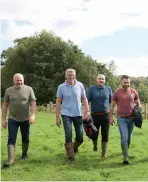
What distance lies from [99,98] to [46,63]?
125ft

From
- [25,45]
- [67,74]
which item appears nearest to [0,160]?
[67,74]

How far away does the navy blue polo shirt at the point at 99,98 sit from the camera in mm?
10602

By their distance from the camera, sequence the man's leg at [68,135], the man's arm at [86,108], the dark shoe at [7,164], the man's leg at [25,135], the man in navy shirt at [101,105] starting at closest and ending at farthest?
1. the dark shoe at [7,164]
2. the man's leg at [68,135]
3. the man's leg at [25,135]
4. the man's arm at [86,108]
5. the man in navy shirt at [101,105]

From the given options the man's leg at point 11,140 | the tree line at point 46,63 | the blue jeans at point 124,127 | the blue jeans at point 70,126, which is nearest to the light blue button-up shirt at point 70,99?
the blue jeans at point 70,126

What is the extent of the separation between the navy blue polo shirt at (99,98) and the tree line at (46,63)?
121 feet

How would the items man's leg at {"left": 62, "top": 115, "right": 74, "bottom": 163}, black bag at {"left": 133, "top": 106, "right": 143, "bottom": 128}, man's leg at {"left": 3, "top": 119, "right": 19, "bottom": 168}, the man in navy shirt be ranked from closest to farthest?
1. man's leg at {"left": 3, "top": 119, "right": 19, "bottom": 168}
2. man's leg at {"left": 62, "top": 115, "right": 74, "bottom": 163}
3. black bag at {"left": 133, "top": 106, "right": 143, "bottom": 128}
4. the man in navy shirt

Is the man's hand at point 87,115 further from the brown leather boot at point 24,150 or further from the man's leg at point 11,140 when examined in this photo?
the man's leg at point 11,140

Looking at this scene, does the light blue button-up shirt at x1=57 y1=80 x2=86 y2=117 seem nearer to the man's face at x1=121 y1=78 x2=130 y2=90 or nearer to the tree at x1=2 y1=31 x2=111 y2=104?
the man's face at x1=121 y1=78 x2=130 y2=90

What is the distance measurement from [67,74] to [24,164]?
2406 millimetres

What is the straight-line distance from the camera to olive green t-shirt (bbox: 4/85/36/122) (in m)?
9.59

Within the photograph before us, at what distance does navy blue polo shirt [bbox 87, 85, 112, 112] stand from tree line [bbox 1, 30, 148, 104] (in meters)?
36.8

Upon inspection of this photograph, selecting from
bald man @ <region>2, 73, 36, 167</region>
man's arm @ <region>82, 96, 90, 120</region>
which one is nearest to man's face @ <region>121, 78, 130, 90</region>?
man's arm @ <region>82, 96, 90, 120</region>

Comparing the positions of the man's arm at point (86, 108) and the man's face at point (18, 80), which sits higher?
the man's face at point (18, 80)

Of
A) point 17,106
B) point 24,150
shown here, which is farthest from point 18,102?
point 24,150
